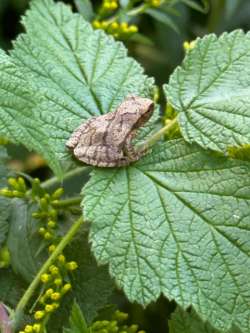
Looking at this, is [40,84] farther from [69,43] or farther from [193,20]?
[193,20]

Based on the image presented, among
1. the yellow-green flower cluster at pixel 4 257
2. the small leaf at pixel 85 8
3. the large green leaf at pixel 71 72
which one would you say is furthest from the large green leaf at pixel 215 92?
the small leaf at pixel 85 8

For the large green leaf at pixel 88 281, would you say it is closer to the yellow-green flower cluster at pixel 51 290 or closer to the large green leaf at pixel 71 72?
the yellow-green flower cluster at pixel 51 290

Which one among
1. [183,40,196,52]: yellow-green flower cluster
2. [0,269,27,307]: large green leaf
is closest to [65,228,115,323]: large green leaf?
[0,269,27,307]: large green leaf

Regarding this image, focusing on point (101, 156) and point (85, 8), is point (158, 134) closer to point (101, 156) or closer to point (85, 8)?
point (101, 156)

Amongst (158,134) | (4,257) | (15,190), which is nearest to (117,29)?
(158,134)

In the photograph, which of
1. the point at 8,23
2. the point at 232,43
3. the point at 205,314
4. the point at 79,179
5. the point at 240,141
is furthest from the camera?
the point at 8,23

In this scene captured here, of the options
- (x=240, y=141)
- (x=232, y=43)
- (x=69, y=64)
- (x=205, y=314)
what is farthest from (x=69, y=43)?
(x=205, y=314)
